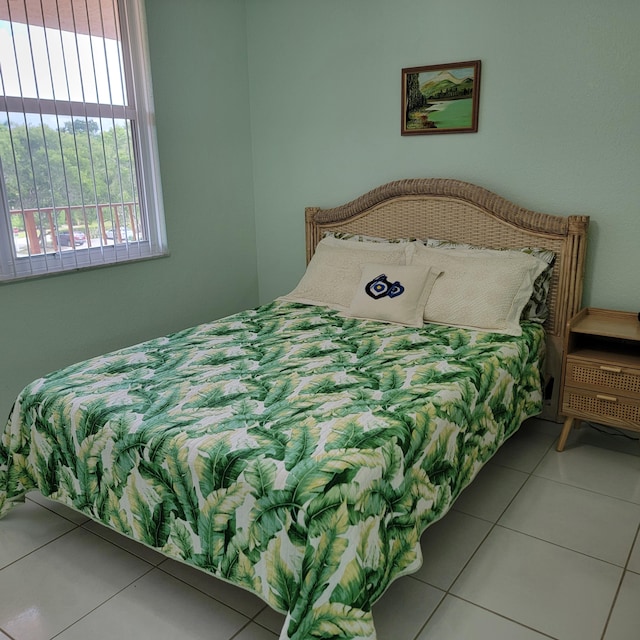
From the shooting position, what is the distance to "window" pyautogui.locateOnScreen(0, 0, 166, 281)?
2.58 m

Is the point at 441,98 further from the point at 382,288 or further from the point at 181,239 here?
the point at 181,239

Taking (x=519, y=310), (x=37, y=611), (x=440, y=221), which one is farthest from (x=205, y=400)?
(x=440, y=221)

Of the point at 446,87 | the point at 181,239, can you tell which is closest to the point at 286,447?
the point at 181,239

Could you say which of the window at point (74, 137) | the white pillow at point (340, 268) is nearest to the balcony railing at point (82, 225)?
the window at point (74, 137)

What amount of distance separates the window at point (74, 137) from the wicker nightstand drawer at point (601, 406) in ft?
7.46

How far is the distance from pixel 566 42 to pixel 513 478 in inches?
77.9

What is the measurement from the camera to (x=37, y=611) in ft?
5.91

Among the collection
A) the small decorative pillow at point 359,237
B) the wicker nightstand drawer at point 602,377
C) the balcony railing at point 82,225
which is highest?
the balcony railing at point 82,225

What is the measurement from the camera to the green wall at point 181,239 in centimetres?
281

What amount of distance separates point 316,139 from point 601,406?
217cm

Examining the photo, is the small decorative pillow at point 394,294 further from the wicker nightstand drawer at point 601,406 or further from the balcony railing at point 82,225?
the balcony railing at point 82,225

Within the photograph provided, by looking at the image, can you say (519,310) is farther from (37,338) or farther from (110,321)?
(37,338)

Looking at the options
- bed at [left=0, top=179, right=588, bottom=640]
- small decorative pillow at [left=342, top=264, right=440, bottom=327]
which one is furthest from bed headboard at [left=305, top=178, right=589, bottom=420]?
small decorative pillow at [left=342, top=264, right=440, bottom=327]

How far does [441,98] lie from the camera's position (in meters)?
3.07
